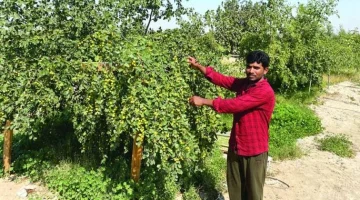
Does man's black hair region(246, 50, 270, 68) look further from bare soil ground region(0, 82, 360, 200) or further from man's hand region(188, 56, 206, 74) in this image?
bare soil ground region(0, 82, 360, 200)

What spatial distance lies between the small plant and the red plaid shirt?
423 cm

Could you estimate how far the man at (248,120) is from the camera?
3152mm

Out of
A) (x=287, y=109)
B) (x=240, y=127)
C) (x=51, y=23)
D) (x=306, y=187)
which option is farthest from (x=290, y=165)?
(x=51, y=23)

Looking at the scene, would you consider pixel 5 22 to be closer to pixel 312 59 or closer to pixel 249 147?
pixel 249 147

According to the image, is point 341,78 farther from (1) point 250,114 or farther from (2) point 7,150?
(2) point 7,150

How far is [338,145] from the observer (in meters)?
7.22

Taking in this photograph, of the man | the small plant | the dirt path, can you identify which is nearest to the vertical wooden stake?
the man

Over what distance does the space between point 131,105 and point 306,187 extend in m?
3.39

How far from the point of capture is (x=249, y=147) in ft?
11.1

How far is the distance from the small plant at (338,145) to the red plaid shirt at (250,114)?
4.23 m

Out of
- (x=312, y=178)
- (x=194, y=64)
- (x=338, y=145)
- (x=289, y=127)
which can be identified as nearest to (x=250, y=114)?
(x=194, y=64)

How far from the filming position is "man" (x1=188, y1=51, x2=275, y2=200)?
3.15 meters

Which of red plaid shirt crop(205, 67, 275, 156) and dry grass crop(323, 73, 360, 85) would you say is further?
dry grass crop(323, 73, 360, 85)

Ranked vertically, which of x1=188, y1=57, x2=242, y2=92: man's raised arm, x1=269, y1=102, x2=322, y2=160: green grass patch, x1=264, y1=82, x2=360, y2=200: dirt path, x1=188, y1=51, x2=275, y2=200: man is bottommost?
x1=264, y1=82, x2=360, y2=200: dirt path
